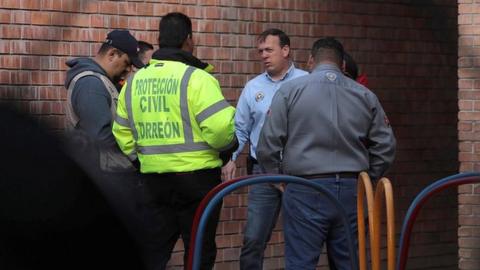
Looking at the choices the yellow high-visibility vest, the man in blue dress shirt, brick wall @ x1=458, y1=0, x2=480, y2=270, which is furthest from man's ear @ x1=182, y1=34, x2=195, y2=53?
brick wall @ x1=458, y1=0, x2=480, y2=270

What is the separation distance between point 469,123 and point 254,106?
1.66 metres

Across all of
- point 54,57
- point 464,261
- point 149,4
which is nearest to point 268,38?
point 149,4

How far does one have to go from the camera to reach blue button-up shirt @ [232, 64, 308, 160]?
25.5 ft

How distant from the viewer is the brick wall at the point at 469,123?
8.20 m

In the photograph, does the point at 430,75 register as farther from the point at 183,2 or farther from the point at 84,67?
the point at 84,67

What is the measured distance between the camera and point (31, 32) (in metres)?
7.80

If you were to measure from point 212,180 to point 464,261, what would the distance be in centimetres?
276

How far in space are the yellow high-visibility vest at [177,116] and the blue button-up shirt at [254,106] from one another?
4.51ft

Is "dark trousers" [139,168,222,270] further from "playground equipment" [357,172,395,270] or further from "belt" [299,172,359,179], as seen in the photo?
"playground equipment" [357,172,395,270]

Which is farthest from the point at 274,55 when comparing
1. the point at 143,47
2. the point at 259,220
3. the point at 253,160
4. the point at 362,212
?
the point at 362,212

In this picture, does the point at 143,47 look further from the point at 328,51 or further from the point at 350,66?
the point at 328,51

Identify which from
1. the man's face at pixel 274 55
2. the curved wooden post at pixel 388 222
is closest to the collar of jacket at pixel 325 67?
the curved wooden post at pixel 388 222

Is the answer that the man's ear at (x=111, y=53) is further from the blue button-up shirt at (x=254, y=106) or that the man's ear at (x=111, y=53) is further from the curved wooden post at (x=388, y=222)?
the curved wooden post at (x=388, y=222)

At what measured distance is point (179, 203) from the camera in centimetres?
651
